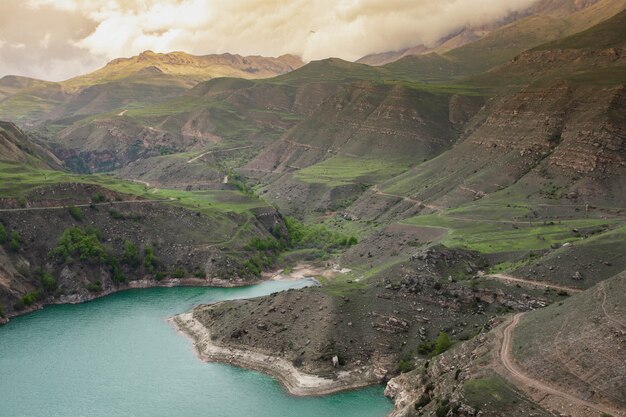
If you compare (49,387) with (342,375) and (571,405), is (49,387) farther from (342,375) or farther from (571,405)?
(571,405)

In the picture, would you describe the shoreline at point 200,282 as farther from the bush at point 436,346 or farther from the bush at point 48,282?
the bush at point 436,346

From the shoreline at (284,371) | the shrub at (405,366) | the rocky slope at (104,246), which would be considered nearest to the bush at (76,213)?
the rocky slope at (104,246)

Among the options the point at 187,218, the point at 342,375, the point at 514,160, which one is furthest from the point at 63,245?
the point at 514,160

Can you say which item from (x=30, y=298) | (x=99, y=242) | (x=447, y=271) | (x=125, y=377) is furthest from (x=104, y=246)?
(x=447, y=271)

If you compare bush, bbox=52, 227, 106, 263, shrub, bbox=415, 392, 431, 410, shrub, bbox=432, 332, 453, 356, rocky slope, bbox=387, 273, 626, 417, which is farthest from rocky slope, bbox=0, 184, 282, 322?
rocky slope, bbox=387, 273, 626, 417

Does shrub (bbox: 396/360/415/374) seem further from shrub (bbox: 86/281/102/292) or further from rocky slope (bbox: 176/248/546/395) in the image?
shrub (bbox: 86/281/102/292)

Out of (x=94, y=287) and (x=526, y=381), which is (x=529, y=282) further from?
(x=94, y=287)
